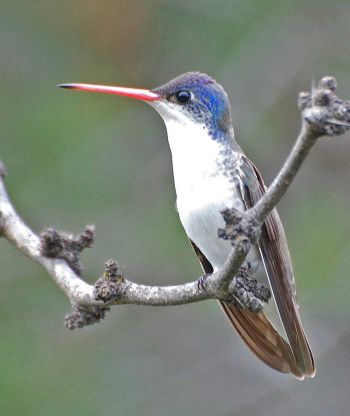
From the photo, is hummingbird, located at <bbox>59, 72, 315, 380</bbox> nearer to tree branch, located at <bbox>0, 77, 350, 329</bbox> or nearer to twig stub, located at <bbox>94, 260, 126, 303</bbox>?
tree branch, located at <bbox>0, 77, 350, 329</bbox>

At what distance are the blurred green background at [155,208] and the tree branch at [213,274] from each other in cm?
403

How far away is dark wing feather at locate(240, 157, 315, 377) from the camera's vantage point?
5262 mm

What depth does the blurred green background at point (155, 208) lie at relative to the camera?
30.8 feet

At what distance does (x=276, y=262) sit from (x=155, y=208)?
5017 mm

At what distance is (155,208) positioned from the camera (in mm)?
10266

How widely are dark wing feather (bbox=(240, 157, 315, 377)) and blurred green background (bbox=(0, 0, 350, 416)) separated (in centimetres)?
368

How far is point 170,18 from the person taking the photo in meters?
10.7

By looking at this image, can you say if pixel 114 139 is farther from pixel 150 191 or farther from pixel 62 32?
pixel 62 32

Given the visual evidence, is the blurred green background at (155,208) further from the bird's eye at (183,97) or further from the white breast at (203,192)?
the white breast at (203,192)

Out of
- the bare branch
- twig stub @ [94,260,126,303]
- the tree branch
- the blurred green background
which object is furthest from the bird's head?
the blurred green background

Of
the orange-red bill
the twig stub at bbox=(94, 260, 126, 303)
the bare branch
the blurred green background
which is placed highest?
the bare branch

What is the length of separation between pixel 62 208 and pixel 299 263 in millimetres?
2362

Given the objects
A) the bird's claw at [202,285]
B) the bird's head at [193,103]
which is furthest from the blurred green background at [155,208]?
the bird's claw at [202,285]

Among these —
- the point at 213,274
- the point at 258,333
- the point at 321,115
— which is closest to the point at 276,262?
the point at 258,333
